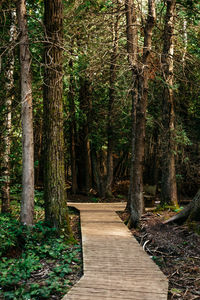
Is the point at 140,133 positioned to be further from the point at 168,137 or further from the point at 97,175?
the point at 97,175

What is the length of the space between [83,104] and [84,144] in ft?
7.19

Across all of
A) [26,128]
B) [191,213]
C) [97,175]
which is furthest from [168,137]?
[97,175]

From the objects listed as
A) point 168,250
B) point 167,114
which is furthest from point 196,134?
point 168,250

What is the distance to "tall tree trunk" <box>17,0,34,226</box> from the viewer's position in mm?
8109

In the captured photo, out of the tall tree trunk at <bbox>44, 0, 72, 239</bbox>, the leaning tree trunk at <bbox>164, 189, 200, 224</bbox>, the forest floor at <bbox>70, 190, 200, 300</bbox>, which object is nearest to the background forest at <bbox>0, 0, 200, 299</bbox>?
the tall tree trunk at <bbox>44, 0, 72, 239</bbox>

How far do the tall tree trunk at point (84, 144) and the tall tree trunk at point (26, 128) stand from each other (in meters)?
8.36

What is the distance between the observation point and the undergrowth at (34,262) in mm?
4914

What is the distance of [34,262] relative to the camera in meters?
6.18

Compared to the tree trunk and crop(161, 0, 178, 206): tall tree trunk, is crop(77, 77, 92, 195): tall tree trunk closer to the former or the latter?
the tree trunk

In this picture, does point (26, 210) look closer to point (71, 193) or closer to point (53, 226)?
point (53, 226)

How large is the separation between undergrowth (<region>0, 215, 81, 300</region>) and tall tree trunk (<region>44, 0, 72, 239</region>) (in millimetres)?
415

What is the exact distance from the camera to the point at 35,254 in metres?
6.89

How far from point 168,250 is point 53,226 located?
2823 millimetres

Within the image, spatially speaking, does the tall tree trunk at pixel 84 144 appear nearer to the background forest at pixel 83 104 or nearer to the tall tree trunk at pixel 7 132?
the background forest at pixel 83 104
